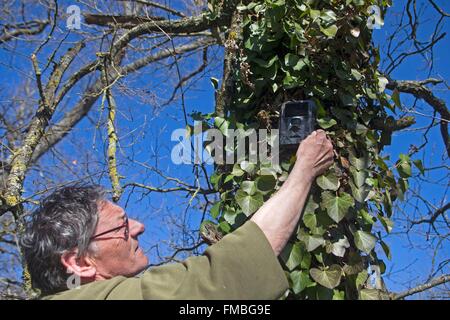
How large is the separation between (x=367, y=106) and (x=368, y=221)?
48 centimetres

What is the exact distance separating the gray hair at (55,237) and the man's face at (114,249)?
0.03 meters

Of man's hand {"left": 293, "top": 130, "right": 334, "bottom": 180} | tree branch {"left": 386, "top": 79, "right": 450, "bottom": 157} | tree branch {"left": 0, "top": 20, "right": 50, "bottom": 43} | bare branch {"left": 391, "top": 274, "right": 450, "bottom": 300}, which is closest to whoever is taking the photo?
man's hand {"left": 293, "top": 130, "right": 334, "bottom": 180}

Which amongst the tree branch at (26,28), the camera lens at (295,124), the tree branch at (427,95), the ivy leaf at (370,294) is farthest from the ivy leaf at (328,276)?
the tree branch at (26,28)

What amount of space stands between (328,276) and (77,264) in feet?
2.70

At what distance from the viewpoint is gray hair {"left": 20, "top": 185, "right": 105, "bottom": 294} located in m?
1.57

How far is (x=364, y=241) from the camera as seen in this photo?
1.96 m

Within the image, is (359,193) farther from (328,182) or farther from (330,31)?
(330,31)

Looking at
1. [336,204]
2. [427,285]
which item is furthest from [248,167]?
[427,285]

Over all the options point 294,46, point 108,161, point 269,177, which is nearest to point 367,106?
point 294,46

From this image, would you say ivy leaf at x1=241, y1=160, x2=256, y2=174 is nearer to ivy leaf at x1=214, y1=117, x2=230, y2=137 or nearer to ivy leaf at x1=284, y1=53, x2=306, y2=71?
ivy leaf at x1=214, y1=117, x2=230, y2=137

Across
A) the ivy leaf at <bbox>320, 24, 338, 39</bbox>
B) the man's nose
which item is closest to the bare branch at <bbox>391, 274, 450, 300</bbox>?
the ivy leaf at <bbox>320, 24, 338, 39</bbox>

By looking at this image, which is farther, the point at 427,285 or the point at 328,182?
the point at 427,285

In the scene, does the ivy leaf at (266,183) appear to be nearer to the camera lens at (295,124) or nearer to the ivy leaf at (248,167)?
the ivy leaf at (248,167)

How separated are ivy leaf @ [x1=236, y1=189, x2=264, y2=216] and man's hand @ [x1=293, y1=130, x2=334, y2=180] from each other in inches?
8.9
